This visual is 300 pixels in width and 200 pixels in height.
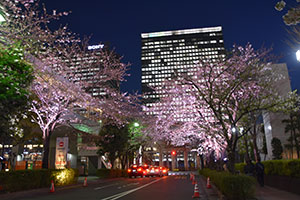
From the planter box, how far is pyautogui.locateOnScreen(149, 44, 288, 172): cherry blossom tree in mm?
2634

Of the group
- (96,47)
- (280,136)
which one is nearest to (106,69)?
(96,47)

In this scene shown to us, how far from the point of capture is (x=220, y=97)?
516 inches

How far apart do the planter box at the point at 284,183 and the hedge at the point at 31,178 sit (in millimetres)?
13513

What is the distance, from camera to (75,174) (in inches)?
810

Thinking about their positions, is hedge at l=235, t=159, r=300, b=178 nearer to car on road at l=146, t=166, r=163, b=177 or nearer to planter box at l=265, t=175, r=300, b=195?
planter box at l=265, t=175, r=300, b=195

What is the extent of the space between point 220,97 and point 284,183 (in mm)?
5256

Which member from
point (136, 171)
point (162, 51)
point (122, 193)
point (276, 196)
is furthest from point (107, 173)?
point (162, 51)

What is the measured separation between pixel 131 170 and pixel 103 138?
5.42 m

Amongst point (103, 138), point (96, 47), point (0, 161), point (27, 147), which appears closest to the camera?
point (96, 47)

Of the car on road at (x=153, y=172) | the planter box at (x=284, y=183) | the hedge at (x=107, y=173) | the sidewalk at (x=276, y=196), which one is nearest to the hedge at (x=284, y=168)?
the planter box at (x=284, y=183)

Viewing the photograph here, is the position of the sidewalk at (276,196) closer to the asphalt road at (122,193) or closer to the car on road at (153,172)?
the asphalt road at (122,193)

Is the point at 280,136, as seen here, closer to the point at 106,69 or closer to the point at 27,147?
the point at 106,69

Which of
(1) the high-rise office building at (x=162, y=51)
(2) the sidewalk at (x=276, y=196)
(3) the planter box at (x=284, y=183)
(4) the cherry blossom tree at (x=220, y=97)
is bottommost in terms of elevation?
(2) the sidewalk at (x=276, y=196)

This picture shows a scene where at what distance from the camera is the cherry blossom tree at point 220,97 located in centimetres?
1296
